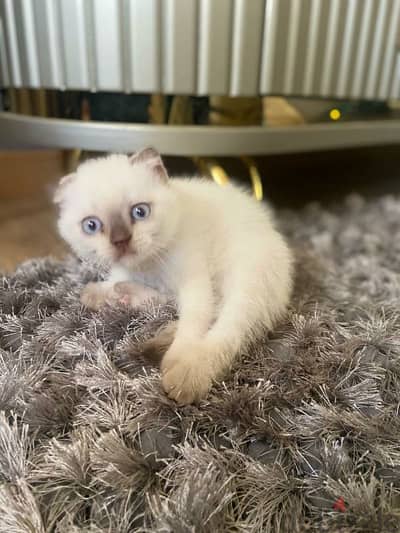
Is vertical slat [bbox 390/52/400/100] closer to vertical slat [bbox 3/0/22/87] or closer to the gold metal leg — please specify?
the gold metal leg

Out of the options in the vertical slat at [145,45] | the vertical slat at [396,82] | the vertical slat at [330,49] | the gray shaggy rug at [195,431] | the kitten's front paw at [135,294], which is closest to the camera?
the gray shaggy rug at [195,431]

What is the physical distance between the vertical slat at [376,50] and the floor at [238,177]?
37 cm

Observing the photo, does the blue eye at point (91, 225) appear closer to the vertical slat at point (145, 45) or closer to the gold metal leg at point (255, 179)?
the vertical slat at point (145, 45)

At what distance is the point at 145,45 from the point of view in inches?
41.4

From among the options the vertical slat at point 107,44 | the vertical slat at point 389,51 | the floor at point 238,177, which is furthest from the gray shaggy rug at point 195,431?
the vertical slat at point 389,51

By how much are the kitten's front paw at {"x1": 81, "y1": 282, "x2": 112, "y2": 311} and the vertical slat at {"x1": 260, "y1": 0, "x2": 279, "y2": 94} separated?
2.09ft

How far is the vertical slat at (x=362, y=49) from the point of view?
1186mm

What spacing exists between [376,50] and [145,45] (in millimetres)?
585

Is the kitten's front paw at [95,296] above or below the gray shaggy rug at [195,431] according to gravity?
below

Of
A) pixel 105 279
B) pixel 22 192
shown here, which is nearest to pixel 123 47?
pixel 105 279

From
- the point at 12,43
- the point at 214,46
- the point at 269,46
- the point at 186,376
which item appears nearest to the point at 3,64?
the point at 12,43

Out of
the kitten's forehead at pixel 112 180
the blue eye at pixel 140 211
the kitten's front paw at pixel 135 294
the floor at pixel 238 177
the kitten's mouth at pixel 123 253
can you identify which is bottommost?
the floor at pixel 238 177

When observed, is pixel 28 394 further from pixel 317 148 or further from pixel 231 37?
pixel 317 148

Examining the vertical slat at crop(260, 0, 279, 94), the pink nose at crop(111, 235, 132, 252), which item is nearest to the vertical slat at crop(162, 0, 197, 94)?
the vertical slat at crop(260, 0, 279, 94)
